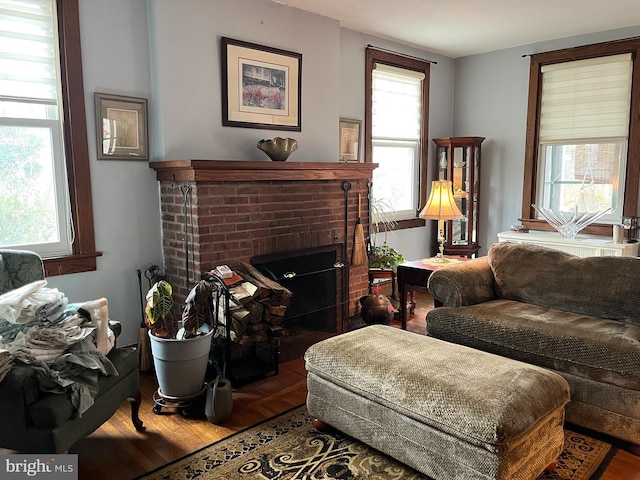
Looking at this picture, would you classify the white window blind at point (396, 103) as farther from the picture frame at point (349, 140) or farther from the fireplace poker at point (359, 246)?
the fireplace poker at point (359, 246)

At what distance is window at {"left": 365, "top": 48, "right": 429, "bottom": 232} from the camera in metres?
4.79

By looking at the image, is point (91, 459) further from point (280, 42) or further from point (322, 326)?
point (280, 42)

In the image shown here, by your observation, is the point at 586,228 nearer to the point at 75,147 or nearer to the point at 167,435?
the point at 167,435

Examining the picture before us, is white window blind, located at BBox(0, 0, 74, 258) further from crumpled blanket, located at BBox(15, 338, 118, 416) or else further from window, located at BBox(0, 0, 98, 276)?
crumpled blanket, located at BBox(15, 338, 118, 416)

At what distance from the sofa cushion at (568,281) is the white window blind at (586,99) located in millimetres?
2027

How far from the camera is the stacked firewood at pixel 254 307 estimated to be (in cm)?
296

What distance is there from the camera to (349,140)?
451 centimetres

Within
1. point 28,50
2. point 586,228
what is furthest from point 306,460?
point 586,228

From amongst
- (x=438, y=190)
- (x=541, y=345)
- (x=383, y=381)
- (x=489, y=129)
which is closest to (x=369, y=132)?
(x=438, y=190)

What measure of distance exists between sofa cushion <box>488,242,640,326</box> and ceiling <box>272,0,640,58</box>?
76.0 inches

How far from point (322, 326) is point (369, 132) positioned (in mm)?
1909

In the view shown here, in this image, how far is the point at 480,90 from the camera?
537 centimetres

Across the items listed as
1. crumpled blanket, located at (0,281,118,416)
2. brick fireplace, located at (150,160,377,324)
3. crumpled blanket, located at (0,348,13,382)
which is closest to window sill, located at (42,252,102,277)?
brick fireplace, located at (150,160,377,324)

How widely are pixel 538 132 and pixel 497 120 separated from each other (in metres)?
0.47
